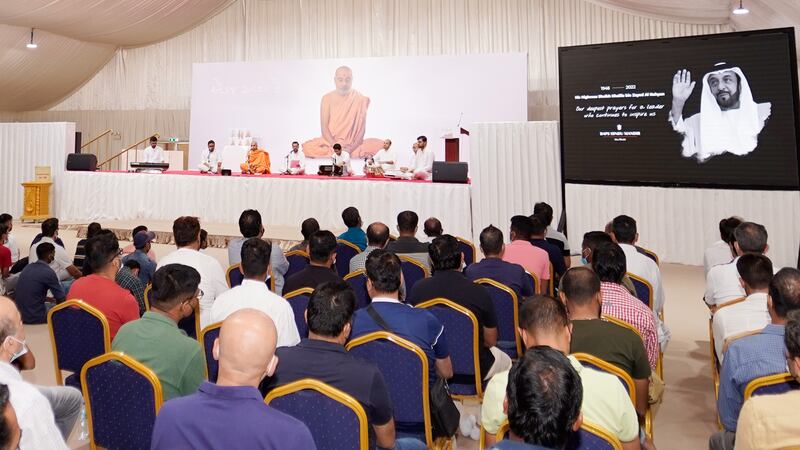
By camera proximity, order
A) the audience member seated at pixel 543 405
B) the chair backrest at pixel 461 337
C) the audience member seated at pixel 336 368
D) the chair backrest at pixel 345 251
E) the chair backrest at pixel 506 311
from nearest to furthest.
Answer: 1. the audience member seated at pixel 543 405
2. the audience member seated at pixel 336 368
3. the chair backrest at pixel 461 337
4. the chair backrest at pixel 506 311
5. the chair backrest at pixel 345 251

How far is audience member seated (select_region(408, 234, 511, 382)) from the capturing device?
10.1ft

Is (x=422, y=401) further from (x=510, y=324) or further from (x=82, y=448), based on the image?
(x=82, y=448)

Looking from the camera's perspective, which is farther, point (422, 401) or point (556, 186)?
point (556, 186)

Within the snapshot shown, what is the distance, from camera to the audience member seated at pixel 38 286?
4723 millimetres

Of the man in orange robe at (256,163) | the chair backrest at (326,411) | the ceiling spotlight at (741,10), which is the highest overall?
the ceiling spotlight at (741,10)

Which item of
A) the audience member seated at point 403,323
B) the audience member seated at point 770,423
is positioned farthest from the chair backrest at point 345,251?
the audience member seated at point 770,423

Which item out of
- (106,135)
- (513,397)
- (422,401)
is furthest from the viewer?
(106,135)

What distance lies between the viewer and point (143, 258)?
4535mm

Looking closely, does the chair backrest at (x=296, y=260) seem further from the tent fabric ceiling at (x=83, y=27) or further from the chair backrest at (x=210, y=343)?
the tent fabric ceiling at (x=83, y=27)

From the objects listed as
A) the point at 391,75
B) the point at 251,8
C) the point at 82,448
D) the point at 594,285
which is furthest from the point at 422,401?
the point at 251,8

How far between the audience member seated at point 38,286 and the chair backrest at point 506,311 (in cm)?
299

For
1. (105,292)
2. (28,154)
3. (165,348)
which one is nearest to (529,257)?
(105,292)

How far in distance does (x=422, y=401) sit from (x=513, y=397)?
1.09 metres

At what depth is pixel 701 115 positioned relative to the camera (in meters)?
6.84
